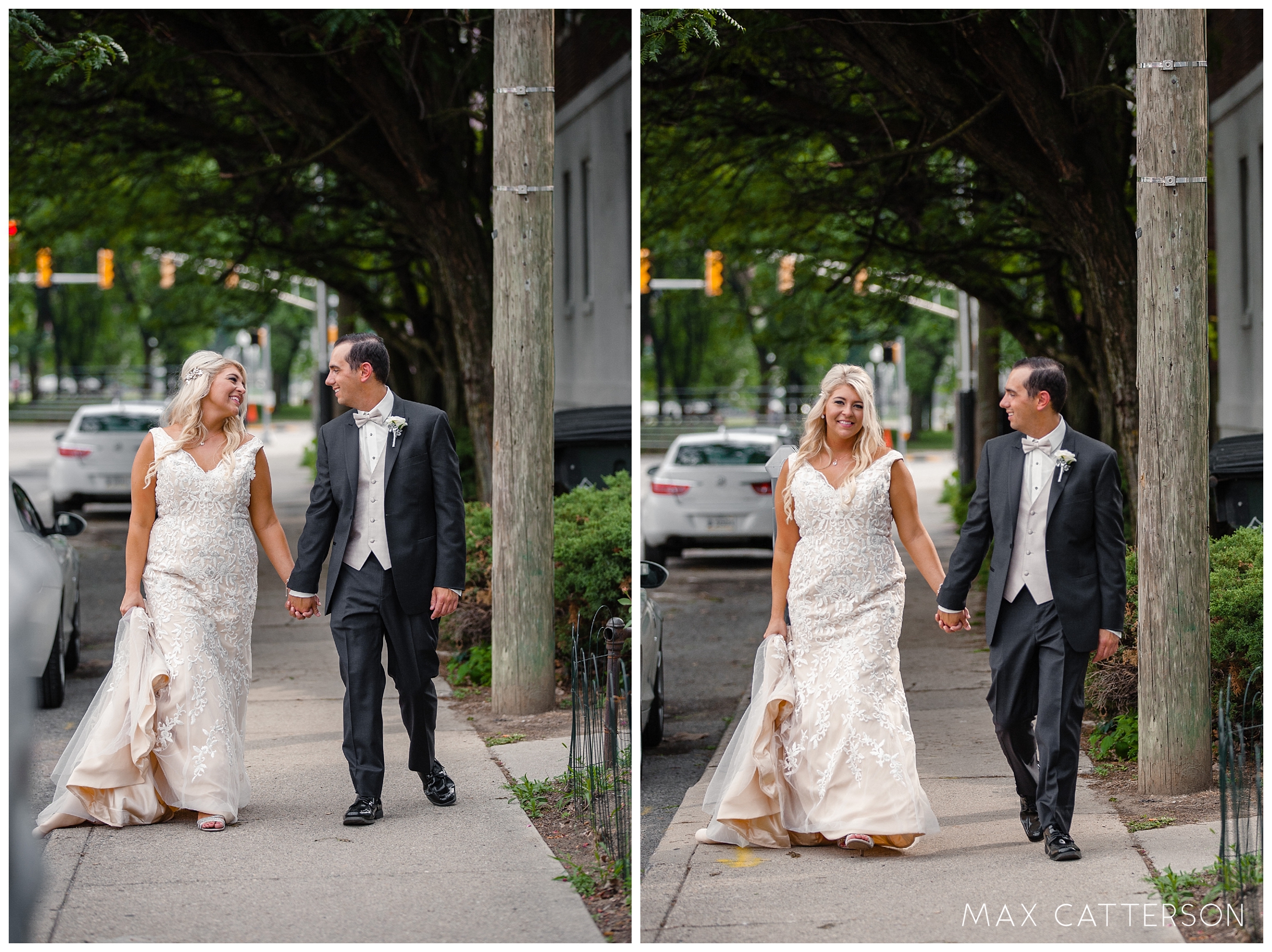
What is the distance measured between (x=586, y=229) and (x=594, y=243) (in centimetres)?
130

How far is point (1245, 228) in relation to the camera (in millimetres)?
15930

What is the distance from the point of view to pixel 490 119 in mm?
13094

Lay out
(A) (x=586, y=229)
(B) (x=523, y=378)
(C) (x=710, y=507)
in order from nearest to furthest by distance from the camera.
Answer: (B) (x=523, y=378) → (C) (x=710, y=507) → (A) (x=586, y=229)

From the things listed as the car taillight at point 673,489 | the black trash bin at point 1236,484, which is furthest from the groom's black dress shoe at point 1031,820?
the car taillight at point 673,489

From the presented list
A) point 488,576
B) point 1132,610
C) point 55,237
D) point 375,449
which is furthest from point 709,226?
point 375,449

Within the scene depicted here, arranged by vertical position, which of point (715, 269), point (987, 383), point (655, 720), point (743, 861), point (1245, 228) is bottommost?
point (743, 861)

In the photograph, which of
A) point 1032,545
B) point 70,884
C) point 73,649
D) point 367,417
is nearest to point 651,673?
point 367,417

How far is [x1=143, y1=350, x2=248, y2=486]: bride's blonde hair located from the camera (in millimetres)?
5980

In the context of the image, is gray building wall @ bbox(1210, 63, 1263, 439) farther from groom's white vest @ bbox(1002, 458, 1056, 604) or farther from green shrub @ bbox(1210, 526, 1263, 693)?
groom's white vest @ bbox(1002, 458, 1056, 604)

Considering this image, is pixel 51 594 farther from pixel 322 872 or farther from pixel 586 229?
pixel 586 229

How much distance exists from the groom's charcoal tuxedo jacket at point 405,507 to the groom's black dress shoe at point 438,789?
79 centimetres

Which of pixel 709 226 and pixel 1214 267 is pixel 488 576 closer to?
pixel 709 226

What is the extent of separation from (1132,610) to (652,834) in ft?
9.47

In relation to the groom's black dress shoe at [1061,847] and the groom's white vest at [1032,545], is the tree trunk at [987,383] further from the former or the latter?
the groom's black dress shoe at [1061,847]
